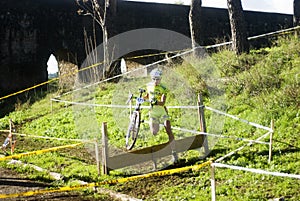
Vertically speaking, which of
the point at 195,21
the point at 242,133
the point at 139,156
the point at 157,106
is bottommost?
the point at 139,156

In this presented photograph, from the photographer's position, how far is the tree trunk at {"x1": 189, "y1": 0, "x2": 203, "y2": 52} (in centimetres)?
1324

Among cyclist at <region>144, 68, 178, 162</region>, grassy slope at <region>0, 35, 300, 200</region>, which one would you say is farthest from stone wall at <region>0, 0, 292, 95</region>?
cyclist at <region>144, 68, 178, 162</region>

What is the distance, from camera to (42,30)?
17172mm

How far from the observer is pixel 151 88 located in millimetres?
6711

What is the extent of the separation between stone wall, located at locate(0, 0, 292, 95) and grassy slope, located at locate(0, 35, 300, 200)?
3719 mm

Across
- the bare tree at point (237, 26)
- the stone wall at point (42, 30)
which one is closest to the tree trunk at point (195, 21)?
the bare tree at point (237, 26)

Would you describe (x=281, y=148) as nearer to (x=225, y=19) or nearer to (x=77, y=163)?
(x=77, y=163)

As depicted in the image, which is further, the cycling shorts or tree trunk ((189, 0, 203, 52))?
tree trunk ((189, 0, 203, 52))

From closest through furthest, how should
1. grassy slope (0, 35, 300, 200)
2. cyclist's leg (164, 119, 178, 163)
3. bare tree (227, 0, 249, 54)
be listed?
grassy slope (0, 35, 300, 200), cyclist's leg (164, 119, 178, 163), bare tree (227, 0, 249, 54)

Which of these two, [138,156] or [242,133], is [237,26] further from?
[138,156]

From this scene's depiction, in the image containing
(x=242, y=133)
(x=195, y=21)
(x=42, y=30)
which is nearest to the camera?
(x=242, y=133)

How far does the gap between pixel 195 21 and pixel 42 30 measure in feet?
23.4

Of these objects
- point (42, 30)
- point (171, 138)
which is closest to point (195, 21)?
point (171, 138)

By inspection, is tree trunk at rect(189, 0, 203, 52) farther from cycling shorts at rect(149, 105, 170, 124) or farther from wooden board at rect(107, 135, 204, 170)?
cycling shorts at rect(149, 105, 170, 124)
